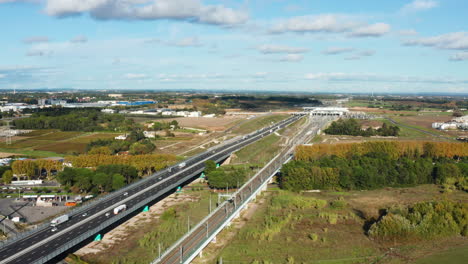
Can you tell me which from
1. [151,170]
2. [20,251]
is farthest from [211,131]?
[20,251]

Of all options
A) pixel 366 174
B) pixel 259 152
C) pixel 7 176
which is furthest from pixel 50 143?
pixel 366 174

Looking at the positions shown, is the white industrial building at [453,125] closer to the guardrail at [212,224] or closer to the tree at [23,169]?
the guardrail at [212,224]

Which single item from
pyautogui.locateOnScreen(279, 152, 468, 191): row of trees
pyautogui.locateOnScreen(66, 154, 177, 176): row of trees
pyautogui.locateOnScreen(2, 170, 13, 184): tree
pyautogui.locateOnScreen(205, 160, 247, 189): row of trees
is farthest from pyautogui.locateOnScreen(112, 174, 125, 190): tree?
pyautogui.locateOnScreen(279, 152, 468, 191): row of trees

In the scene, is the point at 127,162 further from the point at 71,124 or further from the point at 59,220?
the point at 71,124

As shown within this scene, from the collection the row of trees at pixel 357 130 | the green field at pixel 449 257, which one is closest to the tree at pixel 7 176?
the green field at pixel 449 257

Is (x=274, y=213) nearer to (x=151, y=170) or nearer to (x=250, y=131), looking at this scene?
(x=151, y=170)

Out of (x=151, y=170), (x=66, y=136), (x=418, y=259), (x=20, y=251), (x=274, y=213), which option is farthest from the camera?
(x=66, y=136)
